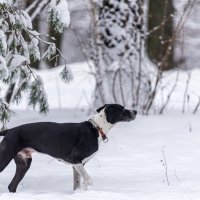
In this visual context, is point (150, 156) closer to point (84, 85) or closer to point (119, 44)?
point (119, 44)

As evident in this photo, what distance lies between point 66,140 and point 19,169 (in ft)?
2.25

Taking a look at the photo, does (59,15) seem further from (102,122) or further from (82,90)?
(82,90)

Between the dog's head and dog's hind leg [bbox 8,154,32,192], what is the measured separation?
96 cm

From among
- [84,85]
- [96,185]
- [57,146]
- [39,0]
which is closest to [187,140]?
[96,185]

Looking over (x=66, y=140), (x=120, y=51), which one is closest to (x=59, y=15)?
(x=66, y=140)

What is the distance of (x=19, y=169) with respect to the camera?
23.1 feet

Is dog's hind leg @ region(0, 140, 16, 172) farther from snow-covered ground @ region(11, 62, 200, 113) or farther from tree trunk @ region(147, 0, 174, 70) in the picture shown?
tree trunk @ region(147, 0, 174, 70)

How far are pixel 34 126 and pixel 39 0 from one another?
566 cm

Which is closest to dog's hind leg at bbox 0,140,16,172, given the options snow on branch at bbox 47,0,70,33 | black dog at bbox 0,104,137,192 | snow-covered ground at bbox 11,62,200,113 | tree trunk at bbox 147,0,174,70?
black dog at bbox 0,104,137,192

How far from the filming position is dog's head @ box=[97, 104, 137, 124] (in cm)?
682

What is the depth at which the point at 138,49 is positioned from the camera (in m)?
11.9

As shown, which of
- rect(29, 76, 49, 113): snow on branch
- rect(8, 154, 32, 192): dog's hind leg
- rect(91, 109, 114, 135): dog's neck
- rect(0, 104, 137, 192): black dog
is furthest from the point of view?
rect(29, 76, 49, 113): snow on branch

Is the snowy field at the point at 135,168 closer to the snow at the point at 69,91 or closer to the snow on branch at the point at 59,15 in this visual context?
the snow on branch at the point at 59,15

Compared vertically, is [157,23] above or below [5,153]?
below
